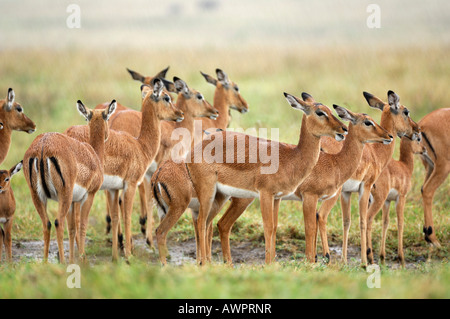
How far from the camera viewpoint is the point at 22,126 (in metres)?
8.89

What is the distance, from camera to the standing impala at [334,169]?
793 centimetres

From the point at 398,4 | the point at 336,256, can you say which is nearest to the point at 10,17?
the point at 398,4

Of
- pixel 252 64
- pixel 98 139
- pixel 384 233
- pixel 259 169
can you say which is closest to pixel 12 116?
pixel 98 139

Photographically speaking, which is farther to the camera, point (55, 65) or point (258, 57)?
point (258, 57)

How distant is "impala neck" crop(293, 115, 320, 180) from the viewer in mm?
7441

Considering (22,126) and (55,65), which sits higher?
(55,65)

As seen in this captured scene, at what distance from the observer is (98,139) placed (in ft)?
26.2

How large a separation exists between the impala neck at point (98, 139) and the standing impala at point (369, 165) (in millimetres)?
2600

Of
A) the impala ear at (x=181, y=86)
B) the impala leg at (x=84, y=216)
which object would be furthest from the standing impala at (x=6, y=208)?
the impala ear at (x=181, y=86)

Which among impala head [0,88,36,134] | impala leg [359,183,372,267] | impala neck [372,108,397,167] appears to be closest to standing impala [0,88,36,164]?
impala head [0,88,36,134]
